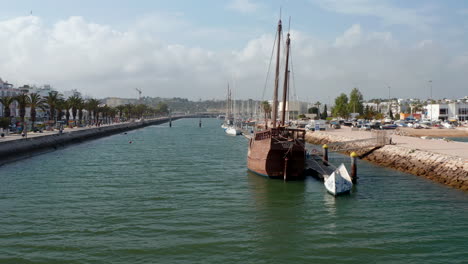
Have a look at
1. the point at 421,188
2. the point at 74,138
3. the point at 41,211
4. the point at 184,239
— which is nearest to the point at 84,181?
the point at 41,211

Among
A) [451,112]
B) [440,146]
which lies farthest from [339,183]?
[451,112]

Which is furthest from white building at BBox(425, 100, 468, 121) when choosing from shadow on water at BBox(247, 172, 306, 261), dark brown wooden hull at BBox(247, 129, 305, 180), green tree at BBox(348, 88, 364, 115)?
shadow on water at BBox(247, 172, 306, 261)

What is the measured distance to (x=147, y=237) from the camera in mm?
19562

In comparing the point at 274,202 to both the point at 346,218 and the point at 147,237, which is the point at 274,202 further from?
the point at 147,237

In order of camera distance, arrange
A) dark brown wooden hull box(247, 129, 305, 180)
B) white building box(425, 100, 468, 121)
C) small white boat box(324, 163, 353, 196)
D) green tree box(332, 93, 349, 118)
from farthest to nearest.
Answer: green tree box(332, 93, 349, 118)
white building box(425, 100, 468, 121)
dark brown wooden hull box(247, 129, 305, 180)
small white boat box(324, 163, 353, 196)

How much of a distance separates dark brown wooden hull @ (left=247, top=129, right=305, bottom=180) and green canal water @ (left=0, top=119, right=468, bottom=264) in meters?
1.16

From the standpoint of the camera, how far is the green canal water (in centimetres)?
1775

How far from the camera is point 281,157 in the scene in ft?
115

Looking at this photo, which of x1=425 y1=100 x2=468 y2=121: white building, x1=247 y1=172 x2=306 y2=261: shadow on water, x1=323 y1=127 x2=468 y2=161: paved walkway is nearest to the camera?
x1=247 y1=172 x2=306 y2=261: shadow on water

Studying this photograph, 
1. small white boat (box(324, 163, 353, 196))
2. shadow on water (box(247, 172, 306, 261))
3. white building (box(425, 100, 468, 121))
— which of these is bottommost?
shadow on water (box(247, 172, 306, 261))

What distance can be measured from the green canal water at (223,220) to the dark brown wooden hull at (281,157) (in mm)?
1163

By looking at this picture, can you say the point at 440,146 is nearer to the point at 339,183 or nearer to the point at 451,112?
the point at 339,183

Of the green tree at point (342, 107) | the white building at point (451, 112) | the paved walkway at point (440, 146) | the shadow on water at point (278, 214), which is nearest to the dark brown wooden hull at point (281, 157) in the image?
the shadow on water at point (278, 214)

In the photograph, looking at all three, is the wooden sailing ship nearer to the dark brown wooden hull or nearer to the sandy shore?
the dark brown wooden hull
